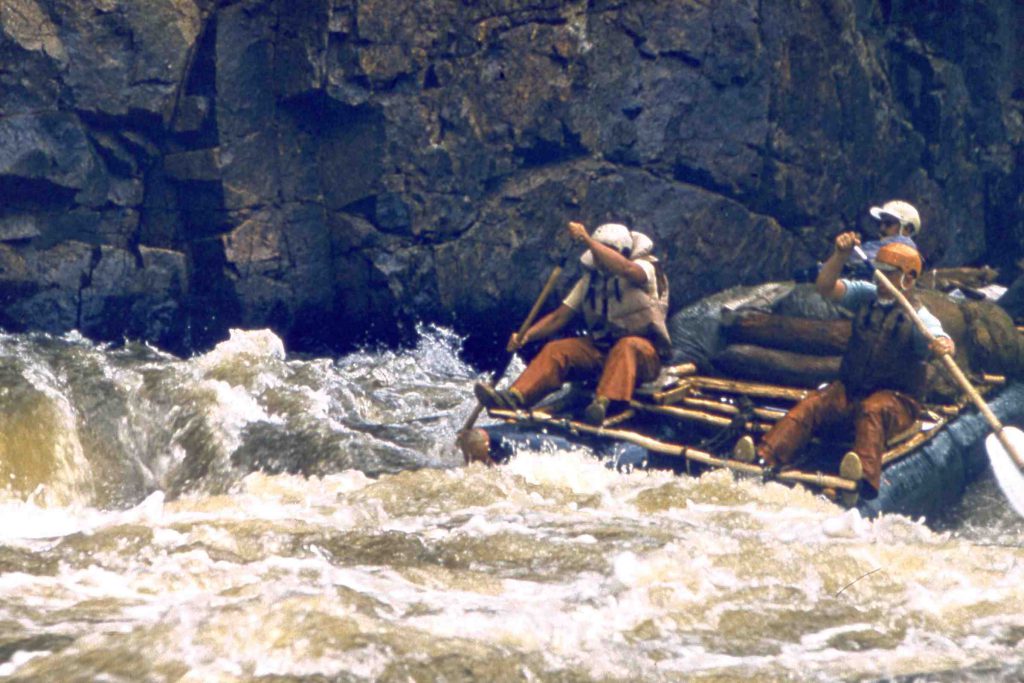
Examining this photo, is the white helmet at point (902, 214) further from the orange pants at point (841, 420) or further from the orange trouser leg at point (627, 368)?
the orange trouser leg at point (627, 368)

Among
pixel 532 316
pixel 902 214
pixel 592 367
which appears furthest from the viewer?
pixel 902 214

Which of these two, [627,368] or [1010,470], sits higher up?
[627,368]

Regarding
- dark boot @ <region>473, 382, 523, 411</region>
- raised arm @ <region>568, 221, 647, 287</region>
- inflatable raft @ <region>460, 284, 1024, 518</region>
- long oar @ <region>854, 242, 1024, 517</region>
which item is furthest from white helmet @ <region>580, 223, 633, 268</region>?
long oar @ <region>854, 242, 1024, 517</region>

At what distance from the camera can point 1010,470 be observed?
6.53 meters

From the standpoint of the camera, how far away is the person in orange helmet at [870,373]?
704cm

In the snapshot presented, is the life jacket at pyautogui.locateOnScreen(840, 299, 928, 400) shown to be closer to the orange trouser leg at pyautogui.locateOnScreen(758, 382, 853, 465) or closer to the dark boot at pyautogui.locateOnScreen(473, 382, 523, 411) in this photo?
the orange trouser leg at pyautogui.locateOnScreen(758, 382, 853, 465)

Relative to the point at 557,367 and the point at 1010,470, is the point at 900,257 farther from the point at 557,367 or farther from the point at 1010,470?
the point at 557,367

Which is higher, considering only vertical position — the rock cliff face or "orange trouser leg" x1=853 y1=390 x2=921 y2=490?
the rock cliff face

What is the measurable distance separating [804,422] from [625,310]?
1.37 metres

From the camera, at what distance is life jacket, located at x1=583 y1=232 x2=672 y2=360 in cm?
796

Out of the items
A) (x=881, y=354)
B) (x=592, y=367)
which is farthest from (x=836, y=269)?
(x=592, y=367)

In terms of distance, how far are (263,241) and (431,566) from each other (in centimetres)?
548

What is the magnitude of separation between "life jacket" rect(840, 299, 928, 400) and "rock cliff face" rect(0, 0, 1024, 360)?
13.2 ft

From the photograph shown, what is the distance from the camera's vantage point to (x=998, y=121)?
13953mm
